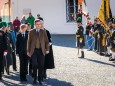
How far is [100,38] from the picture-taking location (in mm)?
18234

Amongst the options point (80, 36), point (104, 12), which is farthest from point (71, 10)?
point (80, 36)

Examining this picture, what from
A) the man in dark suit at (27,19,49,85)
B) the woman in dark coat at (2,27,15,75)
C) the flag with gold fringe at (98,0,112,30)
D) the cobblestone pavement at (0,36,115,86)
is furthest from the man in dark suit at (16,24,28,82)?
the flag with gold fringe at (98,0,112,30)

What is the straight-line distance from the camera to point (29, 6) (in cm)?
3039

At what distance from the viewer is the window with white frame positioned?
3045 cm

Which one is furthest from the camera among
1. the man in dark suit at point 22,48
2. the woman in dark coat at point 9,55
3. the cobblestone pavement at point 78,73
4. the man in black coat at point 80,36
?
Result: the man in black coat at point 80,36

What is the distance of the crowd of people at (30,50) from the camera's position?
37.2ft

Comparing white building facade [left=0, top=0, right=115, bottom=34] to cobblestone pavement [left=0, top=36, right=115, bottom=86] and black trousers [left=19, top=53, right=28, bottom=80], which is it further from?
black trousers [left=19, top=53, right=28, bottom=80]

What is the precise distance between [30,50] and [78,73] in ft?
8.33

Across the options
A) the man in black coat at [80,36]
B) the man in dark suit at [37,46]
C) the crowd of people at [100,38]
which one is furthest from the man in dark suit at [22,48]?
the man in black coat at [80,36]

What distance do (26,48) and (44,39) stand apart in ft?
2.81

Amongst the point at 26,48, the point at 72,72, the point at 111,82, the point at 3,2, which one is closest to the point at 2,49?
the point at 26,48

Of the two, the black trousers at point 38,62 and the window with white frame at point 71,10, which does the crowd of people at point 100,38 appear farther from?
the window with white frame at point 71,10

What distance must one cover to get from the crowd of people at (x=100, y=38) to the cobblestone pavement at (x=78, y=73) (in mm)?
430

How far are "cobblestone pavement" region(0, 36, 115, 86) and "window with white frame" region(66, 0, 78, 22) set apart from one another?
41.4 ft
